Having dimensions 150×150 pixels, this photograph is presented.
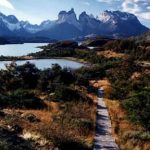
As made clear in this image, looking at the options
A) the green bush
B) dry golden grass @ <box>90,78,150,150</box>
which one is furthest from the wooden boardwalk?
the green bush

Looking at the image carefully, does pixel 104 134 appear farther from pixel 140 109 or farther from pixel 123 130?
pixel 140 109

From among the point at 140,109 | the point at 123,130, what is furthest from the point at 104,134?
the point at 140,109

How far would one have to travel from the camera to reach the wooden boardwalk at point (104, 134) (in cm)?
2200

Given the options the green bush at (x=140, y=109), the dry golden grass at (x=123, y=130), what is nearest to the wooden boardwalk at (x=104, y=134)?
the dry golden grass at (x=123, y=130)

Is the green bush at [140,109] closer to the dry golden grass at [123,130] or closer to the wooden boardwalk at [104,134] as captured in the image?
the dry golden grass at [123,130]

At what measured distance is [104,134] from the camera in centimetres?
2544

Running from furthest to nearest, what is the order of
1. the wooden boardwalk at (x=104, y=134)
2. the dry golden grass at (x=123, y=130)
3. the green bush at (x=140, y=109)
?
1. the green bush at (x=140, y=109)
2. the dry golden grass at (x=123, y=130)
3. the wooden boardwalk at (x=104, y=134)

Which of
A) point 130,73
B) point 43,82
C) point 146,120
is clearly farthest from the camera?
point 130,73

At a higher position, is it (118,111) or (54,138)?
(54,138)

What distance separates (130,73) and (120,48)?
286 feet

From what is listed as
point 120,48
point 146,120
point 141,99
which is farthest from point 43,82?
point 120,48

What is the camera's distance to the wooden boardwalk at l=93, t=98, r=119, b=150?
72.2 feet

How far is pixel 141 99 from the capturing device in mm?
33406

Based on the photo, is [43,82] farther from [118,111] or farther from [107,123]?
[107,123]
